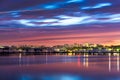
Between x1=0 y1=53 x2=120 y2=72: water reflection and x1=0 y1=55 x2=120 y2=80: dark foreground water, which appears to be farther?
x1=0 y1=53 x2=120 y2=72: water reflection

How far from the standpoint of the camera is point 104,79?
23.2 m

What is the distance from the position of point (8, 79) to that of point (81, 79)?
5.97 metres

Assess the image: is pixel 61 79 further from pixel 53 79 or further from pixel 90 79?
pixel 90 79

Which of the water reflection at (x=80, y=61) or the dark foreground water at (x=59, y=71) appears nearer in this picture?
the dark foreground water at (x=59, y=71)

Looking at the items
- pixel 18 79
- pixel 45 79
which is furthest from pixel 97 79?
pixel 18 79

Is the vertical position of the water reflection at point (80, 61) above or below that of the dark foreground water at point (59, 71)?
below

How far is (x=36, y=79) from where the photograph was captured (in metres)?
23.1

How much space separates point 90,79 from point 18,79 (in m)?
5.89

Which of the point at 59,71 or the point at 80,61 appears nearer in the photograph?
the point at 59,71

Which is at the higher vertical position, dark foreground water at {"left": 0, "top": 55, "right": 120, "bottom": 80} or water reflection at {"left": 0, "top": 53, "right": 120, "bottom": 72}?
dark foreground water at {"left": 0, "top": 55, "right": 120, "bottom": 80}

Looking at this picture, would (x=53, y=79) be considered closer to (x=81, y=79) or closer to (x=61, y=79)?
(x=61, y=79)

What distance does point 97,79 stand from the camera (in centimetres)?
2336

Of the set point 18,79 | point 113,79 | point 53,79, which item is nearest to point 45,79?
point 53,79

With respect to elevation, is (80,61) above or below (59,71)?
below
